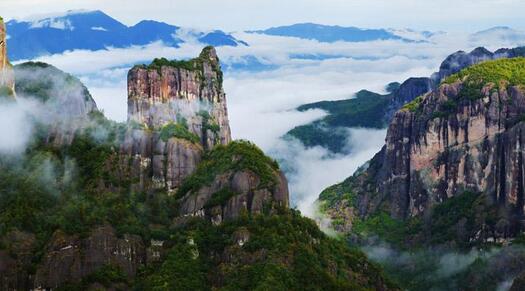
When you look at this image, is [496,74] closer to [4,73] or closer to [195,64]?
[195,64]

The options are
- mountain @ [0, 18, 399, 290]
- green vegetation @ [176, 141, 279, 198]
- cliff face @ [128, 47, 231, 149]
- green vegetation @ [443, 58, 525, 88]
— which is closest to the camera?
mountain @ [0, 18, 399, 290]

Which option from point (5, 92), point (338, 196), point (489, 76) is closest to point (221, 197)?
point (5, 92)

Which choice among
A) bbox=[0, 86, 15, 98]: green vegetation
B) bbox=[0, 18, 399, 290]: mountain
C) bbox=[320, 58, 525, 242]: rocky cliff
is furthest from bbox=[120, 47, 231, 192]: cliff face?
bbox=[320, 58, 525, 242]: rocky cliff

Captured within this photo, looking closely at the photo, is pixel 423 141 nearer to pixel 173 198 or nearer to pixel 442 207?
pixel 442 207

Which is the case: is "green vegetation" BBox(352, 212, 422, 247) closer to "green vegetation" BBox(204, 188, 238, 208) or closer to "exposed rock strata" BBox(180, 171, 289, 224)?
"exposed rock strata" BBox(180, 171, 289, 224)

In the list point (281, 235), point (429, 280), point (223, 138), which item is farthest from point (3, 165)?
point (429, 280)

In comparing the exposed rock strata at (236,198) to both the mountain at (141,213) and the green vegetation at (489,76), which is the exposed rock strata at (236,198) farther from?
the green vegetation at (489,76)
